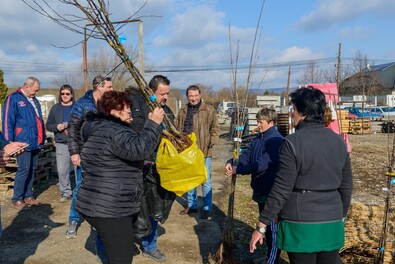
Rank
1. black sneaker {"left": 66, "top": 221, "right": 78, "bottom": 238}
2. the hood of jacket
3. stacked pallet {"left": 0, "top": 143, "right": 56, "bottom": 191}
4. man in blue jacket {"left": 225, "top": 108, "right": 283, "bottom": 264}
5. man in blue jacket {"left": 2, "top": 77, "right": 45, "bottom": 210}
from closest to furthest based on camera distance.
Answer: the hood of jacket → man in blue jacket {"left": 225, "top": 108, "right": 283, "bottom": 264} → black sneaker {"left": 66, "top": 221, "right": 78, "bottom": 238} → man in blue jacket {"left": 2, "top": 77, "right": 45, "bottom": 210} → stacked pallet {"left": 0, "top": 143, "right": 56, "bottom": 191}

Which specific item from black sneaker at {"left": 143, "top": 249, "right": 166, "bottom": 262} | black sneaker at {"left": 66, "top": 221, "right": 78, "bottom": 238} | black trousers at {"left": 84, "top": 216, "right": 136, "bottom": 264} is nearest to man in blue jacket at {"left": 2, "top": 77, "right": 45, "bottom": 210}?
black sneaker at {"left": 66, "top": 221, "right": 78, "bottom": 238}

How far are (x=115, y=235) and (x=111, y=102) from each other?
0.96m

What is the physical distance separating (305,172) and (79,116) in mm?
2555

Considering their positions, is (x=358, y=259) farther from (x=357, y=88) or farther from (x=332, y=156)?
(x=357, y=88)

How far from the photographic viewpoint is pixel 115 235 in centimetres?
259

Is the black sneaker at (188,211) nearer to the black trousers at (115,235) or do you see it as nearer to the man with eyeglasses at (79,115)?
the man with eyeglasses at (79,115)

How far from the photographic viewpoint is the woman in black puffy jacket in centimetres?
250

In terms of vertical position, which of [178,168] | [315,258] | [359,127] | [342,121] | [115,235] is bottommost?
[359,127]

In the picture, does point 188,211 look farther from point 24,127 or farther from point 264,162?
point 24,127

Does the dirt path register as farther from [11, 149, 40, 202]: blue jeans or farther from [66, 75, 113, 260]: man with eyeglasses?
[66, 75, 113, 260]: man with eyeglasses

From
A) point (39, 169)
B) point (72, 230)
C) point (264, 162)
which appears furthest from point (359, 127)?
point (72, 230)

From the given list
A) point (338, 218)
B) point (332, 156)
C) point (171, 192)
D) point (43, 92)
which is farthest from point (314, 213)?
point (43, 92)

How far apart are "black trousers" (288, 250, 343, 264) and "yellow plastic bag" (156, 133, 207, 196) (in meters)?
1.09

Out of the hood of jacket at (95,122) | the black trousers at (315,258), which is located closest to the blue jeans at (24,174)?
the hood of jacket at (95,122)
